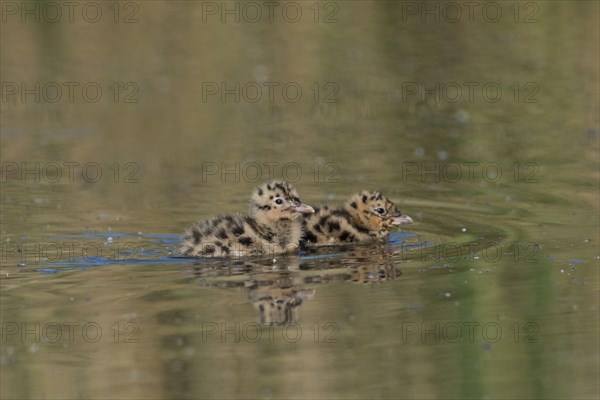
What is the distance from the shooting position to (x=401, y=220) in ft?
44.0

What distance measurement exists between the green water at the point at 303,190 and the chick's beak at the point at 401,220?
0.29 m

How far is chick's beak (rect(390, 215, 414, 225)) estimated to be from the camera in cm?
1335

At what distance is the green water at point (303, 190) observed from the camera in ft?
29.5

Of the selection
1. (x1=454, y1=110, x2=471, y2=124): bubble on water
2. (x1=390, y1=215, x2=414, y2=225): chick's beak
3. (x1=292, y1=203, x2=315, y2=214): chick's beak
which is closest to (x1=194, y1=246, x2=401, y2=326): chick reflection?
(x1=292, y1=203, x2=315, y2=214): chick's beak

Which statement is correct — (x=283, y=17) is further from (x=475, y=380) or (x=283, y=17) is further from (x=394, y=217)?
(x=475, y=380)

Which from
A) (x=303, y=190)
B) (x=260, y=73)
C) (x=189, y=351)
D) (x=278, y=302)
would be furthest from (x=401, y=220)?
(x=260, y=73)

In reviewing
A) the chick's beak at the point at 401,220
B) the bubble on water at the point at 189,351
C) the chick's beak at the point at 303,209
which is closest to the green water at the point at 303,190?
the bubble on water at the point at 189,351

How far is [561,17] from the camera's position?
26906 millimetres

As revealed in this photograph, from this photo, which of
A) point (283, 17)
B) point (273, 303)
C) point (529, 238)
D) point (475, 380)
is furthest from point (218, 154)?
point (283, 17)

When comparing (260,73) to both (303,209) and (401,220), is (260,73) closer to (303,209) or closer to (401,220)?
(401,220)

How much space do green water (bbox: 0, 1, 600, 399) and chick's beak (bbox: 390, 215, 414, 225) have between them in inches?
11.6

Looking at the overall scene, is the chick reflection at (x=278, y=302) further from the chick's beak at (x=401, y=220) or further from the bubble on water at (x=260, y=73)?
the bubble on water at (x=260, y=73)

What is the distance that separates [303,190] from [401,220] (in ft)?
7.44

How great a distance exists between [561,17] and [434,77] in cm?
512
